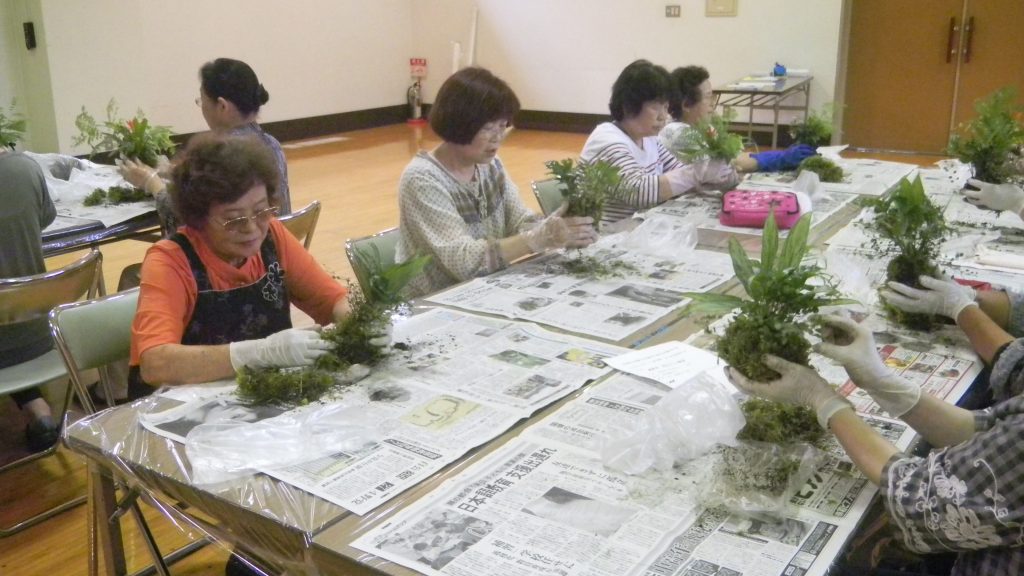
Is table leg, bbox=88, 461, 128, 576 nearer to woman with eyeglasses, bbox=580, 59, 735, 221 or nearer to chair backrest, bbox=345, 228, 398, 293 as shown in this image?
chair backrest, bbox=345, 228, 398, 293

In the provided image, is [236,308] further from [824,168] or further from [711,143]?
[824,168]

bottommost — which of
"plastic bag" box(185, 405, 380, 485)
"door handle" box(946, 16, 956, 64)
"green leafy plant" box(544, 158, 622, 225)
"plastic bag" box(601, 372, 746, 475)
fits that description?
"plastic bag" box(185, 405, 380, 485)

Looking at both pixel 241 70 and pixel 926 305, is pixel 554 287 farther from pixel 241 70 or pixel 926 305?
pixel 241 70

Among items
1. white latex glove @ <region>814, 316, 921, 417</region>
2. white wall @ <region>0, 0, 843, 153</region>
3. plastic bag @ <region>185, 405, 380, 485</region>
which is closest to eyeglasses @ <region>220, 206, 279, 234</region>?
plastic bag @ <region>185, 405, 380, 485</region>

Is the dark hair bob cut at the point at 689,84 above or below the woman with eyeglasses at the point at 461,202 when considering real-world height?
above

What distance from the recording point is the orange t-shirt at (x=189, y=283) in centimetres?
183

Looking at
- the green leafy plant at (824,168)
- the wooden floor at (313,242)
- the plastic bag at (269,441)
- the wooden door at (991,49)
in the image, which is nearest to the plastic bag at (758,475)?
the plastic bag at (269,441)

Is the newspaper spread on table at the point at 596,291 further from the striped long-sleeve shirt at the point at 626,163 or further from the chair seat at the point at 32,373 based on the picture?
the chair seat at the point at 32,373

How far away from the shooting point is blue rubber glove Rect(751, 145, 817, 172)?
385 centimetres

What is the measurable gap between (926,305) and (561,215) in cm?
100

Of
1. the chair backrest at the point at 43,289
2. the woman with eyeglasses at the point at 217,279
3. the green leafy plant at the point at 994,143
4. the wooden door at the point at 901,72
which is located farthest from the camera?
the wooden door at the point at 901,72

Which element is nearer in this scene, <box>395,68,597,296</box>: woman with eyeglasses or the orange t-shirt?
the orange t-shirt

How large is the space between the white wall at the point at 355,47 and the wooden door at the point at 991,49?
3.64ft

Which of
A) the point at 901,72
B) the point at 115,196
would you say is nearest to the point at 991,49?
the point at 901,72
